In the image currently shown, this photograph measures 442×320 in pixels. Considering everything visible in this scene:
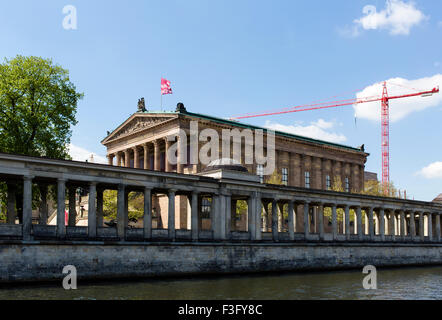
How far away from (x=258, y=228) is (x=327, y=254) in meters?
10.2

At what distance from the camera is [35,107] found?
54.5 m

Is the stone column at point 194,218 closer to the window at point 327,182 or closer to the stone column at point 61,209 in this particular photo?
the stone column at point 61,209

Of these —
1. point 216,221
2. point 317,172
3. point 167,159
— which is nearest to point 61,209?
point 216,221

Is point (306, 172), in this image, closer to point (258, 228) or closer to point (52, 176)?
point (258, 228)

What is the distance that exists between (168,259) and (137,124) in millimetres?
41935

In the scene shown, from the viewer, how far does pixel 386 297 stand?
3453cm

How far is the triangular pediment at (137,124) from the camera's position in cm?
7788

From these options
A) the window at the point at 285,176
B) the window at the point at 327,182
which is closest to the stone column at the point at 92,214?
the window at the point at 285,176

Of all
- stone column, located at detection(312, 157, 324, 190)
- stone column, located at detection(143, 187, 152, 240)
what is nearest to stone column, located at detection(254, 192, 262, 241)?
stone column, located at detection(143, 187, 152, 240)

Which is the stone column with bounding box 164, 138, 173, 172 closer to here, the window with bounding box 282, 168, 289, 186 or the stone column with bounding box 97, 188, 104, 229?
the window with bounding box 282, 168, 289, 186

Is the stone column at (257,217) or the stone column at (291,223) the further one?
the stone column at (291,223)

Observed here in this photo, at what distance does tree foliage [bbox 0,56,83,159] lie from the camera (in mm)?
52750

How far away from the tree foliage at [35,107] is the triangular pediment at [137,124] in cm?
2089
